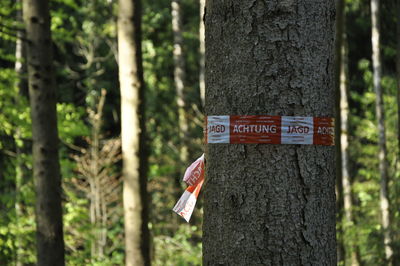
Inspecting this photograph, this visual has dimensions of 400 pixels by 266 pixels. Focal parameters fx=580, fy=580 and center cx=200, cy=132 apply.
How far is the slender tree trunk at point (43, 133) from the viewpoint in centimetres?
630

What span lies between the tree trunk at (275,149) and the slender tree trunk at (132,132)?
4.36m

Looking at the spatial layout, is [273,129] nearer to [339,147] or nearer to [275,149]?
[275,149]

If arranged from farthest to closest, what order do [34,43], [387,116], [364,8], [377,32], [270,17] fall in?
[364,8] < [387,116] < [377,32] < [34,43] < [270,17]

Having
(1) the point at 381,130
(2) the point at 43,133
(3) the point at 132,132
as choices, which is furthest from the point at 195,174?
(1) the point at 381,130

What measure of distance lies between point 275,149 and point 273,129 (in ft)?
0.22

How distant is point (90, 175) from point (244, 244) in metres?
9.69

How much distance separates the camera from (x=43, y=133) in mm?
6297

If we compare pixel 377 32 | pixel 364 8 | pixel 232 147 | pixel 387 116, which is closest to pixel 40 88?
pixel 232 147

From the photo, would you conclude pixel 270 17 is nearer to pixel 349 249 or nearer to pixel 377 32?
pixel 349 249

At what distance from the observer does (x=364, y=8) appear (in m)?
20.5

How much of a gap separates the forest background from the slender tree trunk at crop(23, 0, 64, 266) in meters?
0.33

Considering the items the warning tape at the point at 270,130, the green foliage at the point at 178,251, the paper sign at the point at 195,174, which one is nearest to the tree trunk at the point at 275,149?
the warning tape at the point at 270,130

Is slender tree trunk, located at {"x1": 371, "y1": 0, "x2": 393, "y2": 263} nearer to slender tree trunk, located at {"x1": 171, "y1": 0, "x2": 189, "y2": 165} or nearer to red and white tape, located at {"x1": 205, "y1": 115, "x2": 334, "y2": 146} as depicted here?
slender tree trunk, located at {"x1": 171, "y1": 0, "x2": 189, "y2": 165}

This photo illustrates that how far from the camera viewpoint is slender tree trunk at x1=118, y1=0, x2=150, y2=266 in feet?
20.4
